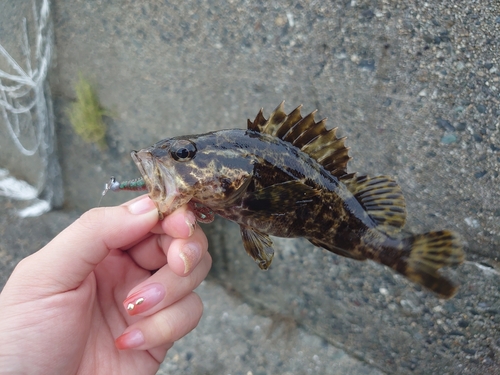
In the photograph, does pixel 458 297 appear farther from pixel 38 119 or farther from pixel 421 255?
pixel 38 119

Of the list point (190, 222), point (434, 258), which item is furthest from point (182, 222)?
point (434, 258)

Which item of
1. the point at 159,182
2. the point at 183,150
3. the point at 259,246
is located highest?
the point at 183,150

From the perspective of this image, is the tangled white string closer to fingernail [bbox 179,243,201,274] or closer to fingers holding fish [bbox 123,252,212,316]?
fingers holding fish [bbox 123,252,212,316]

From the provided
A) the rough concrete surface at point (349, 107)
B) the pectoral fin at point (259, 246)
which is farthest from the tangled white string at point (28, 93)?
the pectoral fin at point (259, 246)

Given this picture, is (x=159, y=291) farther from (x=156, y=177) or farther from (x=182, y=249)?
(x=156, y=177)

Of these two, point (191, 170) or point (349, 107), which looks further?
point (349, 107)

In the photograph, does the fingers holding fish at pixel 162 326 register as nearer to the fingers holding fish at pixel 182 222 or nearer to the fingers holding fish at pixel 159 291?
the fingers holding fish at pixel 159 291
